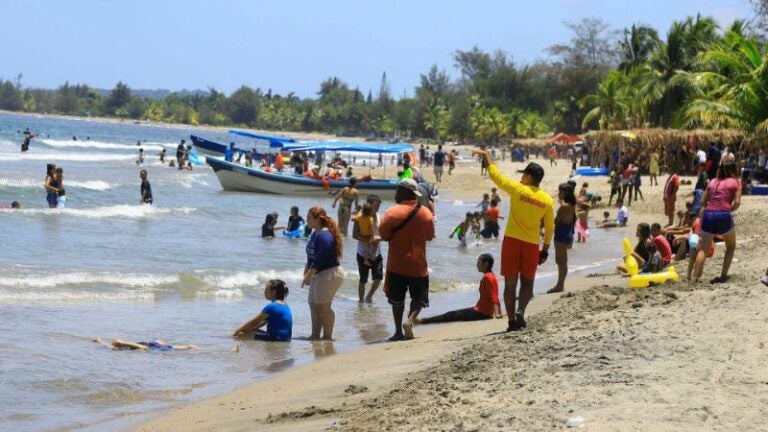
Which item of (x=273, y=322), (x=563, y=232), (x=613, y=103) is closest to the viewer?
(x=273, y=322)

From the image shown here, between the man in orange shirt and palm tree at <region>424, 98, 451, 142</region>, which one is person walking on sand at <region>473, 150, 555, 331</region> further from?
palm tree at <region>424, 98, 451, 142</region>

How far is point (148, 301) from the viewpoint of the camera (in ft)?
47.0

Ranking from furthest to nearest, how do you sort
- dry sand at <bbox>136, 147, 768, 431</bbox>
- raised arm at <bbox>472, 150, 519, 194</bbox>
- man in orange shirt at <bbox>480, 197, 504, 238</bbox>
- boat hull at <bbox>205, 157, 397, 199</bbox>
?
boat hull at <bbox>205, 157, 397, 199</bbox> < man in orange shirt at <bbox>480, 197, 504, 238</bbox> < raised arm at <bbox>472, 150, 519, 194</bbox> < dry sand at <bbox>136, 147, 768, 431</bbox>

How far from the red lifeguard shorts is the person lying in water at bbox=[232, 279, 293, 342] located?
9.02 feet

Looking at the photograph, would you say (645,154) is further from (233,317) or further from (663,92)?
(233,317)

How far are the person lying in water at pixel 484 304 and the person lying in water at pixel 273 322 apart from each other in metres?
1.64

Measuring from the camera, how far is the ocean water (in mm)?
8805

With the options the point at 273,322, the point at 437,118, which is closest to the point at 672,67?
the point at 273,322

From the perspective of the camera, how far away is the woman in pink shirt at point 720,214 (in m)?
11.3

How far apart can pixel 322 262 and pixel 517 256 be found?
7.46 ft

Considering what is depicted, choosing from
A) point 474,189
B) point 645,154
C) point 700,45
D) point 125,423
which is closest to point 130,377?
point 125,423

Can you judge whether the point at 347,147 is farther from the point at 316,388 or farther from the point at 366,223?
the point at 316,388

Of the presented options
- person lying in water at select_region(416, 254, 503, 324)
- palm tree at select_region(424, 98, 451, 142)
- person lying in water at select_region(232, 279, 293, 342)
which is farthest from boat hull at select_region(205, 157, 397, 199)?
palm tree at select_region(424, 98, 451, 142)

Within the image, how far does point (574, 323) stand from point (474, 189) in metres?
40.1
